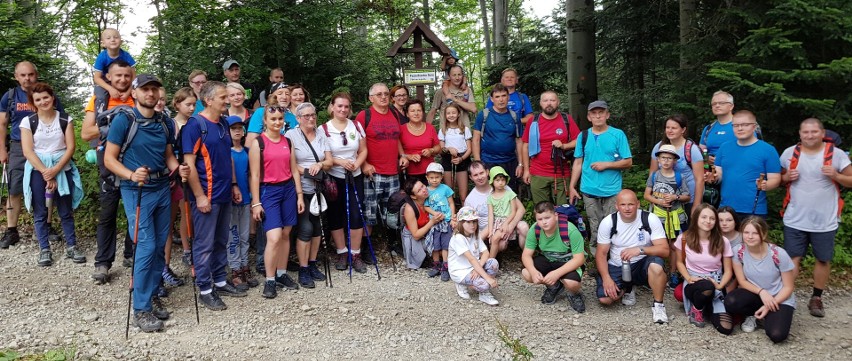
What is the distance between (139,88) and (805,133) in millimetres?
6113

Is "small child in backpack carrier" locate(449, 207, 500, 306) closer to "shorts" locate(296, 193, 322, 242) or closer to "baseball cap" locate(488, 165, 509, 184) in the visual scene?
"baseball cap" locate(488, 165, 509, 184)

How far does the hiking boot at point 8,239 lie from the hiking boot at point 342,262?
13.7 ft

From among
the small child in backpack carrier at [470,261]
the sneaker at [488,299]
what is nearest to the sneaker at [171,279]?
the small child in backpack carrier at [470,261]

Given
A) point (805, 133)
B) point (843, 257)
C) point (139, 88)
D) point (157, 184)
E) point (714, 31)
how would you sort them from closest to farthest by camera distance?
point (139, 88) → point (157, 184) → point (805, 133) → point (843, 257) → point (714, 31)

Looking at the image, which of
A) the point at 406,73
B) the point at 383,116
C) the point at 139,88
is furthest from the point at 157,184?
the point at 406,73

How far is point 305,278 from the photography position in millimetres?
5820

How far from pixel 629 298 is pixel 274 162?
403 centimetres

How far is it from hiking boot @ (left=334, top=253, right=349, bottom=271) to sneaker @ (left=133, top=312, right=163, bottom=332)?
2.27 m

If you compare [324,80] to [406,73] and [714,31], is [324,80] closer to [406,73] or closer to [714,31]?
[406,73]

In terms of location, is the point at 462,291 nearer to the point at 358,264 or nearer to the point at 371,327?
the point at 371,327

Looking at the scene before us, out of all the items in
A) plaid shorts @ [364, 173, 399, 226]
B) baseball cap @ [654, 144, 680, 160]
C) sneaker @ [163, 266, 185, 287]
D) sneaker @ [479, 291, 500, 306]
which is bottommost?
sneaker @ [479, 291, 500, 306]

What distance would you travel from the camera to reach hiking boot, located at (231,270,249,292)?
5477 mm

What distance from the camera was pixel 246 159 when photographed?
5.58 m

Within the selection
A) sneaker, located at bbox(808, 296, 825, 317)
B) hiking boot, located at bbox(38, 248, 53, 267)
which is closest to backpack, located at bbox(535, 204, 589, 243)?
sneaker, located at bbox(808, 296, 825, 317)
